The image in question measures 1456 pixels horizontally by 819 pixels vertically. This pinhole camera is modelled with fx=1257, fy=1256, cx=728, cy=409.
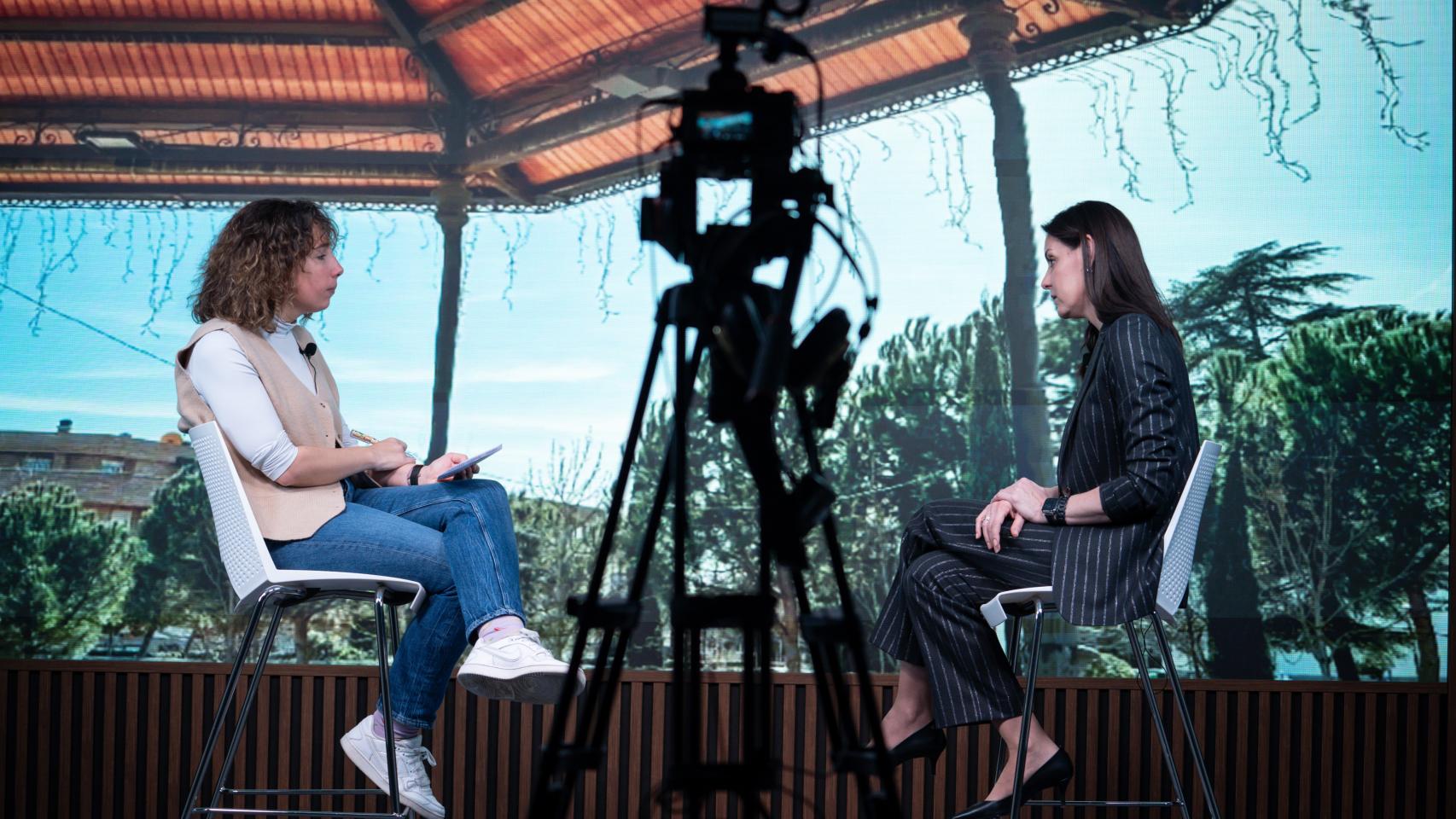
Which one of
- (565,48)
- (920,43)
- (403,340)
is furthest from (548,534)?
(920,43)

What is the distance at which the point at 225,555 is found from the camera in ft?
7.00

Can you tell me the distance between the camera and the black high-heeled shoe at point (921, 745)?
2.30 meters

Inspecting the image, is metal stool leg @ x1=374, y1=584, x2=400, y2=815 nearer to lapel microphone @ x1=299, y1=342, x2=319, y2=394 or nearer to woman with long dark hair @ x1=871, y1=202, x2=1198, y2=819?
lapel microphone @ x1=299, y1=342, x2=319, y2=394

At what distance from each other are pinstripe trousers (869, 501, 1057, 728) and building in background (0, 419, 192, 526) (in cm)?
246

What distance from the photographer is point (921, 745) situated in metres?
2.33

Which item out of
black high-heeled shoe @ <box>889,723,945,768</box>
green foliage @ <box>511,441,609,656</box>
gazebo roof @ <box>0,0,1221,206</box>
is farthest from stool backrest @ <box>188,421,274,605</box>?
gazebo roof @ <box>0,0,1221,206</box>

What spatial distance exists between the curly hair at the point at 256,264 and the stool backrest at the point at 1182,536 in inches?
66.5

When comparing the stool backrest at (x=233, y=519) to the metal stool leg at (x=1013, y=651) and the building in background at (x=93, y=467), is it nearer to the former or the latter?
the metal stool leg at (x=1013, y=651)

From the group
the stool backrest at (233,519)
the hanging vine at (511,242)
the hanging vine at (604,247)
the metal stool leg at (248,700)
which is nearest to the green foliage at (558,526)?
the hanging vine at (604,247)

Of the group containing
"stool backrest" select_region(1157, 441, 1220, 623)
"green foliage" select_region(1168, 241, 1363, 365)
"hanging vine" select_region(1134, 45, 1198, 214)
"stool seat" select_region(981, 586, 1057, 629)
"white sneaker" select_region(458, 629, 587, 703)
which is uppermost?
"hanging vine" select_region(1134, 45, 1198, 214)

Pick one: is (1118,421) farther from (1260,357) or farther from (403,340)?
(403,340)

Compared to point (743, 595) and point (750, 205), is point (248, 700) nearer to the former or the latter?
point (743, 595)

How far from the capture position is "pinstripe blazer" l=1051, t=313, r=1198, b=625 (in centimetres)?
218

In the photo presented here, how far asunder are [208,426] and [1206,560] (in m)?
2.78
